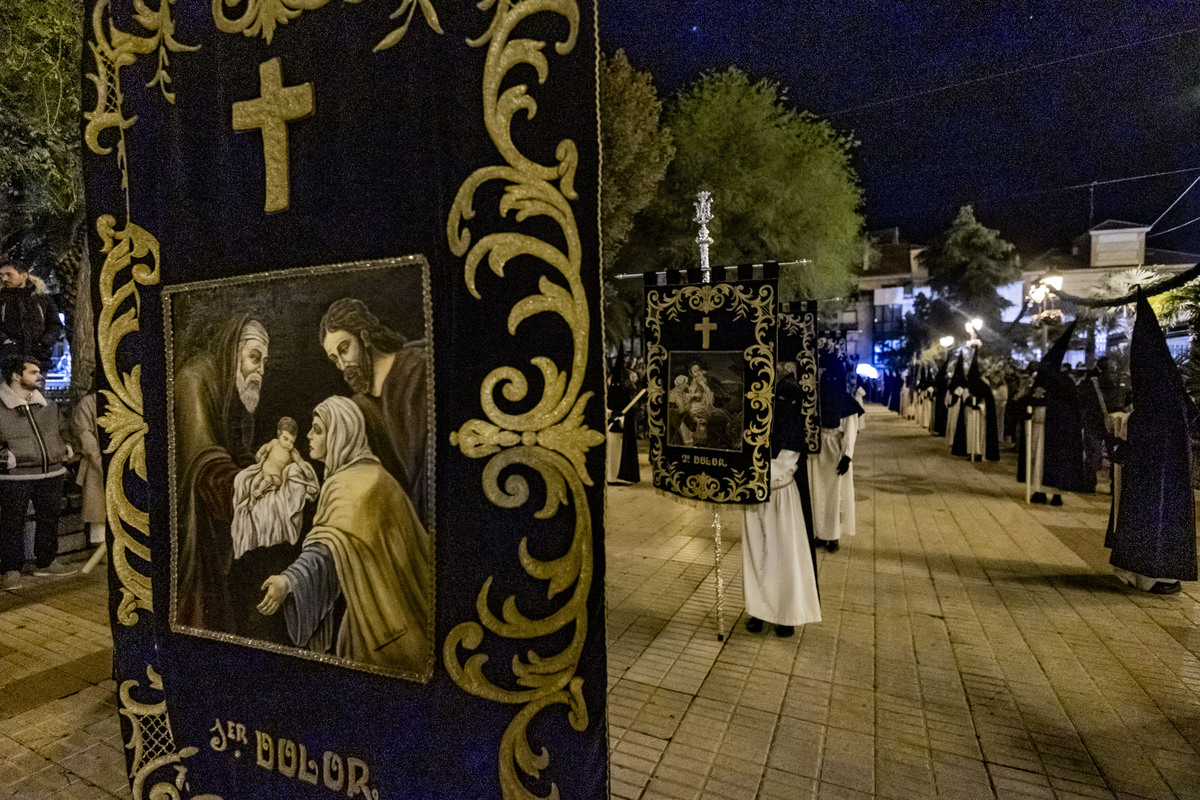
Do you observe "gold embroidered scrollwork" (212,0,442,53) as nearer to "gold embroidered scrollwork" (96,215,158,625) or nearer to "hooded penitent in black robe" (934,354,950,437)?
"gold embroidered scrollwork" (96,215,158,625)

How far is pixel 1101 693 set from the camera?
3.58m

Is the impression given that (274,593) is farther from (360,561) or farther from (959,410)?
(959,410)

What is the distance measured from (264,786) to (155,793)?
1.32 feet

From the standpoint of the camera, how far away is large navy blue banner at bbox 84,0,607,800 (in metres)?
1.30

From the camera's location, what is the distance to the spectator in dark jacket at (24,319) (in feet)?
22.3

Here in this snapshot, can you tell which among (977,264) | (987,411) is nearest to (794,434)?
(987,411)

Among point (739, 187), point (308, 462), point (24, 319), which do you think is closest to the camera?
point (308, 462)

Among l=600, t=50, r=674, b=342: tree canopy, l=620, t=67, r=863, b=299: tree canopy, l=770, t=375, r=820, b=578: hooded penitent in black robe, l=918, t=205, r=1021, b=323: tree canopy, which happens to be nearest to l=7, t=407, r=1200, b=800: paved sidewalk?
l=770, t=375, r=820, b=578: hooded penitent in black robe

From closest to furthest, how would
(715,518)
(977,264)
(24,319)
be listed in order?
1. (715,518)
2. (24,319)
3. (977,264)

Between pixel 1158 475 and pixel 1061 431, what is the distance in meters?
3.84

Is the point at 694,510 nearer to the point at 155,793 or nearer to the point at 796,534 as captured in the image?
the point at 796,534

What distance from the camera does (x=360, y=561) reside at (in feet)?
4.95

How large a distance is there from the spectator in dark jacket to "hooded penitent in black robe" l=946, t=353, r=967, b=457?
1585 cm

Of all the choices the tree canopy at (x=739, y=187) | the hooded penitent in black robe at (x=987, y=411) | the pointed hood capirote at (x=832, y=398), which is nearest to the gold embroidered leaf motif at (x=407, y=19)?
the pointed hood capirote at (x=832, y=398)
